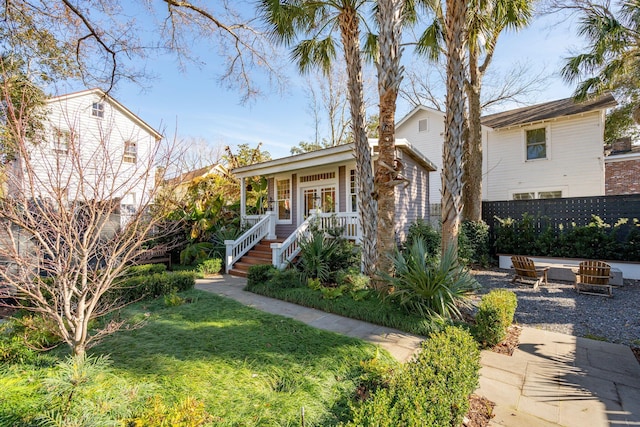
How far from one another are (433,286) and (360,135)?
3.85 m

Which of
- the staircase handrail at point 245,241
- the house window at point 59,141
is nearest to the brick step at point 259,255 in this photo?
the staircase handrail at point 245,241

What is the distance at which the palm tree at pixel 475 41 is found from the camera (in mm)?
7387

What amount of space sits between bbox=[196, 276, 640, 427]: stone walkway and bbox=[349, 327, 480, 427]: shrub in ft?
1.67

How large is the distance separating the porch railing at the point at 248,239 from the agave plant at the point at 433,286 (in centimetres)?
684

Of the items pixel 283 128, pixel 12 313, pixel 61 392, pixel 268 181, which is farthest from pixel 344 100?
pixel 61 392

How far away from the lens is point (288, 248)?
9.93 m

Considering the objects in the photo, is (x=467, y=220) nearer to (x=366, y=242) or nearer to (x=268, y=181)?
(x=366, y=242)

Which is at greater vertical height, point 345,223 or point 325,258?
point 345,223

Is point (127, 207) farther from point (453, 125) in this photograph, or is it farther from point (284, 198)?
point (453, 125)

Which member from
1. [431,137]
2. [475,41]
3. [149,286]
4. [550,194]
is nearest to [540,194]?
[550,194]

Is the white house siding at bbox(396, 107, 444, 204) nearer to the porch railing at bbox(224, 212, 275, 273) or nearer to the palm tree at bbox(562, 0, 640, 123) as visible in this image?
the palm tree at bbox(562, 0, 640, 123)

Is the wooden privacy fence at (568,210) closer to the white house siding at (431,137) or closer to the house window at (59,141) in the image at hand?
the white house siding at (431,137)

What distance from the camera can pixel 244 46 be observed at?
9.18 metres

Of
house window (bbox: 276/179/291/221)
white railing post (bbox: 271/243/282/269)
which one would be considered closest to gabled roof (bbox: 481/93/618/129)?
house window (bbox: 276/179/291/221)
